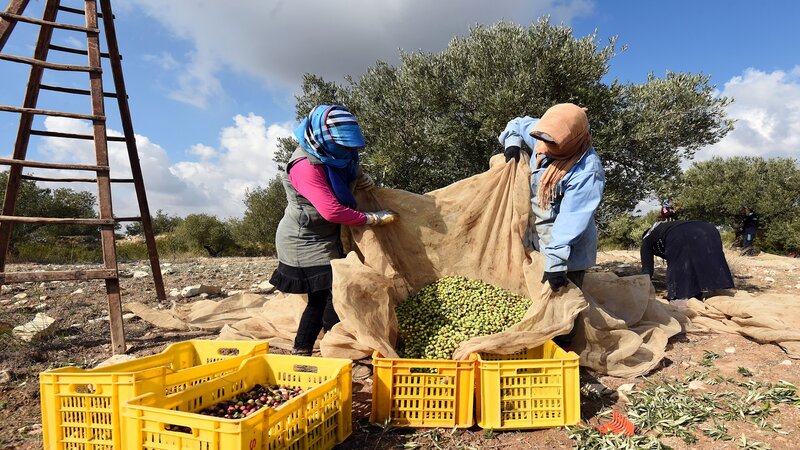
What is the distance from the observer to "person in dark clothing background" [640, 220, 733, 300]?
5.80 meters

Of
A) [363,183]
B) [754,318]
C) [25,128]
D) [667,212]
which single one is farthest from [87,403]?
[667,212]

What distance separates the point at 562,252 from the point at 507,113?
175 inches

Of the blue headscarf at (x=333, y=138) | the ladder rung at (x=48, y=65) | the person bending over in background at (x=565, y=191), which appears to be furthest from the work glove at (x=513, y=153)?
the ladder rung at (x=48, y=65)

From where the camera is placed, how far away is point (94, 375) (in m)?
2.53

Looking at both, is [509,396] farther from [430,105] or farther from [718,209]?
[718,209]

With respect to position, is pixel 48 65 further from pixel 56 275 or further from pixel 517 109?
pixel 517 109

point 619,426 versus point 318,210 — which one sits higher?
point 318,210

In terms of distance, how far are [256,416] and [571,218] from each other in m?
2.66

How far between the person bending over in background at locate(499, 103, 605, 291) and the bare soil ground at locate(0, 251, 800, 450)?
3.28ft

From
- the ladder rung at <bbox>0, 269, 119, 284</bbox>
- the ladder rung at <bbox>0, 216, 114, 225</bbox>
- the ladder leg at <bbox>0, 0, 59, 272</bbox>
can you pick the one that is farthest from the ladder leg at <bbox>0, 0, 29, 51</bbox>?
the ladder rung at <bbox>0, 269, 119, 284</bbox>

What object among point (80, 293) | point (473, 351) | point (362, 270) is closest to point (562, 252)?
point (473, 351)

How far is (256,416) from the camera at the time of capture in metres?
2.05

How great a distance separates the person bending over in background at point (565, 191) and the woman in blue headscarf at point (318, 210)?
132 centimetres

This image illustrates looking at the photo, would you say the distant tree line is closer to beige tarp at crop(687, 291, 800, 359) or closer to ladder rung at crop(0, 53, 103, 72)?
beige tarp at crop(687, 291, 800, 359)
